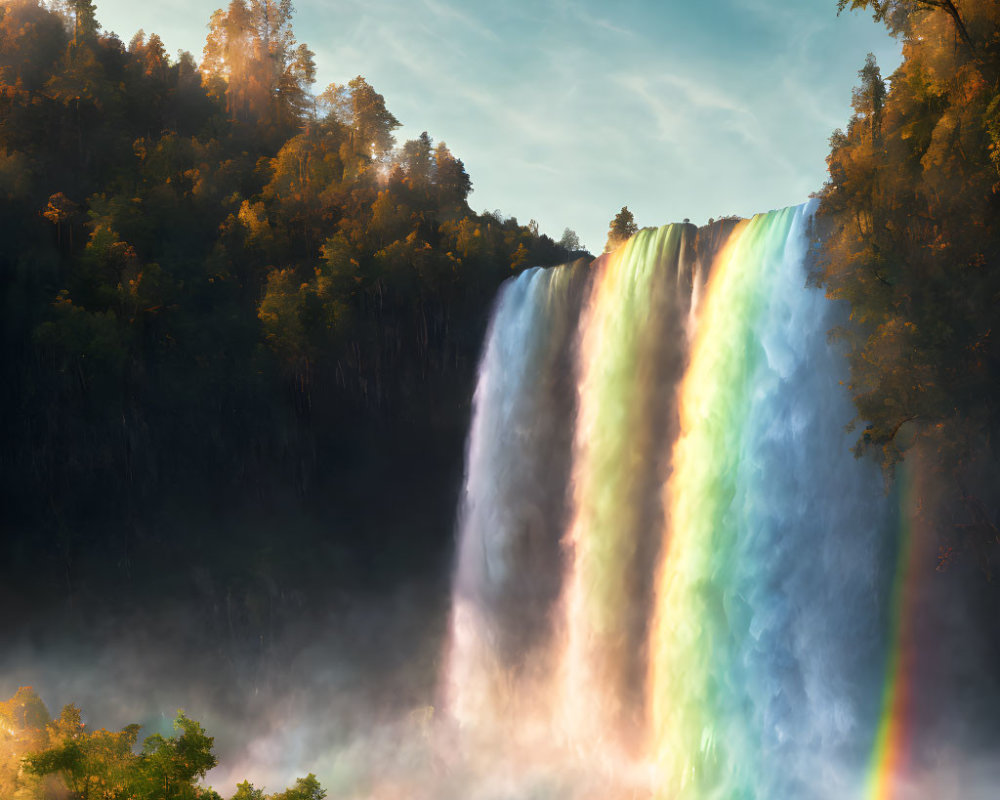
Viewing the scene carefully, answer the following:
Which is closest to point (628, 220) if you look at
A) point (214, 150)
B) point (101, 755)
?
point (214, 150)

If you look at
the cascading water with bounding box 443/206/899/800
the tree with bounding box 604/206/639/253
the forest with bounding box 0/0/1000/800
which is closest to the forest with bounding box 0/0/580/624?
the forest with bounding box 0/0/1000/800

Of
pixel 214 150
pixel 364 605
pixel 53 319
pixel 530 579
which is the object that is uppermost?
pixel 214 150

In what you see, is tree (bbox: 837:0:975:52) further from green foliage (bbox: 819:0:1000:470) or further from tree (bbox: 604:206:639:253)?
tree (bbox: 604:206:639:253)

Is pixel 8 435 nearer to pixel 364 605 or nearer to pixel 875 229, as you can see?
pixel 364 605

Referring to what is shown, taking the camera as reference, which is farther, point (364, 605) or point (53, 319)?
point (364, 605)

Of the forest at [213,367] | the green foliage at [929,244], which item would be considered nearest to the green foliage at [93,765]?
the green foliage at [929,244]

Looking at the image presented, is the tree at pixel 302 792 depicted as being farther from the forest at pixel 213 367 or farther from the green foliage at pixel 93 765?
the forest at pixel 213 367
